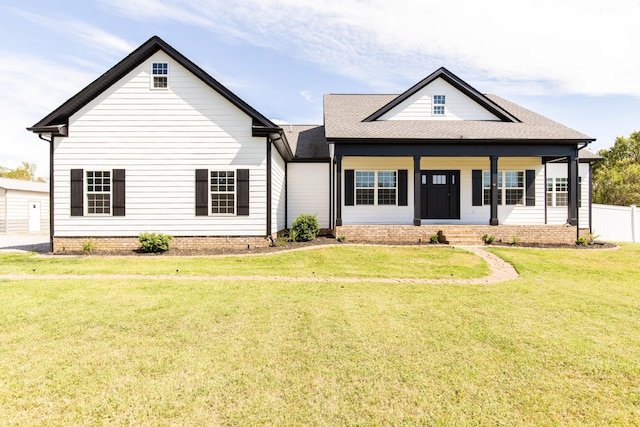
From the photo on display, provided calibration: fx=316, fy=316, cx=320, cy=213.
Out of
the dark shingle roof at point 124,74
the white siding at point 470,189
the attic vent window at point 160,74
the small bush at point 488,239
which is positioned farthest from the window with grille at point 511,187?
the attic vent window at point 160,74

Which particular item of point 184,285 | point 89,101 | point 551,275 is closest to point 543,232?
point 551,275

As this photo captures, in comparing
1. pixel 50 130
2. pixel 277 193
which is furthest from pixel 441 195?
pixel 50 130

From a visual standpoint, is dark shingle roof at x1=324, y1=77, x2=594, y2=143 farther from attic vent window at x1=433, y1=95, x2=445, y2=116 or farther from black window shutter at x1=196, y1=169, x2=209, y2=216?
black window shutter at x1=196, y1=169, x2=209, y2=216

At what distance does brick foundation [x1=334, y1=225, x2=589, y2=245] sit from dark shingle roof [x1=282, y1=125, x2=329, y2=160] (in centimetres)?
487

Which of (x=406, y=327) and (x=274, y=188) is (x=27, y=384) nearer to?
(x=406, y=327)

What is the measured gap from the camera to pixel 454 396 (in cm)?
305

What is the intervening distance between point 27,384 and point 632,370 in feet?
21.2

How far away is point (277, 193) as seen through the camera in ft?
45.7

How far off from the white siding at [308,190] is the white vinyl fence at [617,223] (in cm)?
1519

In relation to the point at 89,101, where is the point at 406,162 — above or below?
below

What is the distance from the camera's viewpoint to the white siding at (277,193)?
508 inches

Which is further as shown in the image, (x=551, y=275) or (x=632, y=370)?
(x=551, y=275)

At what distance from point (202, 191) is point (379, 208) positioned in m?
8.26

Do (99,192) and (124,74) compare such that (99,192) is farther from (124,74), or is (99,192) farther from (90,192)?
(124,74)
